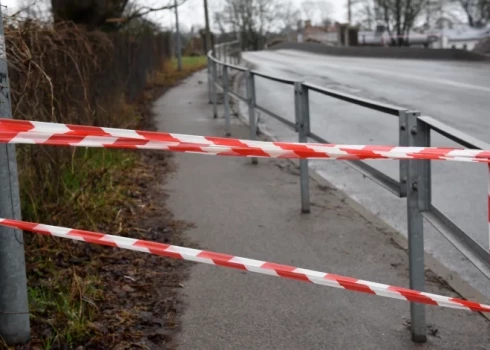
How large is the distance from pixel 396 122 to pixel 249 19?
85.5 metres

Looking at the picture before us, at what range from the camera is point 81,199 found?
6539 millimetres

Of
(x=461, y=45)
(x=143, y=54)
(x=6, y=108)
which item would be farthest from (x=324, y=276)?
(x=461, y=45)

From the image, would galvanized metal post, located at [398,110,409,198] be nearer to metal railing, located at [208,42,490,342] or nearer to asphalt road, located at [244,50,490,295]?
metal railing, located at [208,42,490,342]

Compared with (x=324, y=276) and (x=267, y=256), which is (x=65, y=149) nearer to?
(x=267, y=256)

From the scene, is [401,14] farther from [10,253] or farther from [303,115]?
[10,253]

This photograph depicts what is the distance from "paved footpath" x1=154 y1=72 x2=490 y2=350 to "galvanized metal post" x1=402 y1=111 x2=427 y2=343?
0.38 ft

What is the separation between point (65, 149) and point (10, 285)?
3.49m

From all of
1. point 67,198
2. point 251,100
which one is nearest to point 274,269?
point 67,198

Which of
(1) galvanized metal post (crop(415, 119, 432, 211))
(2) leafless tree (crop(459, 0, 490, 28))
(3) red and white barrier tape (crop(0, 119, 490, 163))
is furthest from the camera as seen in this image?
(2) leafless tree (crop(459, 0, 490, 28))

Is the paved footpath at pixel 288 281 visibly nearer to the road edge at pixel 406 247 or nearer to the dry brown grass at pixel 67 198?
the road edge at pixel 406 247

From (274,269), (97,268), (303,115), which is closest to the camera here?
(274,269)

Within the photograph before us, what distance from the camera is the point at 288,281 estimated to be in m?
5.16

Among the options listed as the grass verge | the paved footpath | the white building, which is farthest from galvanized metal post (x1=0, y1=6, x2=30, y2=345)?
the white building

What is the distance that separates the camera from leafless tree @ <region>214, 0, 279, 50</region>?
3591 inches
